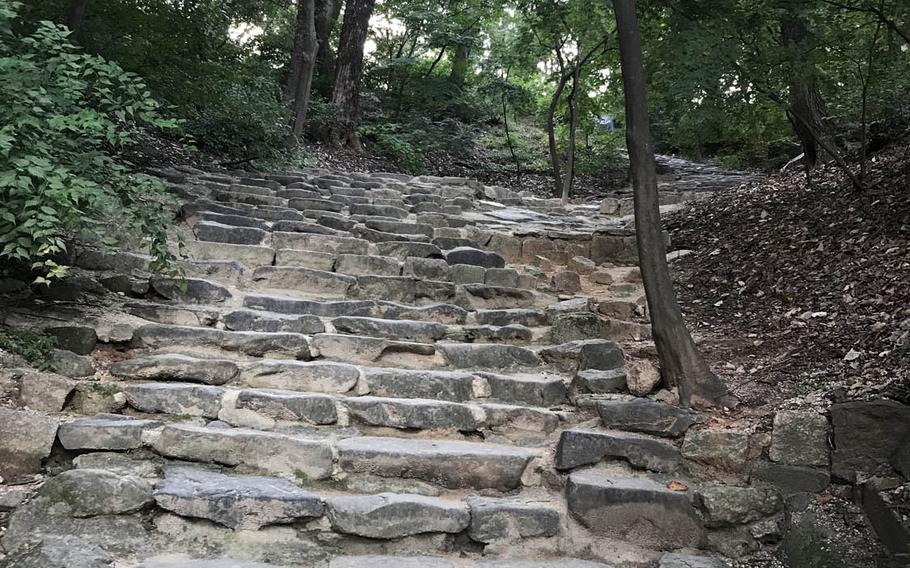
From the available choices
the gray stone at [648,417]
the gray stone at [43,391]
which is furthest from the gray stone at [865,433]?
the gray stone at [43,391]

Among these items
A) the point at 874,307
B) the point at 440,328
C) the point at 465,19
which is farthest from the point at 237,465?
the point at 465,19

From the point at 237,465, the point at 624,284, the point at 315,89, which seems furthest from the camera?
the point at 315,89

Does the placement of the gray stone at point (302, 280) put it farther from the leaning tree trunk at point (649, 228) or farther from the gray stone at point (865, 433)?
the gray stone at point (865, 433)

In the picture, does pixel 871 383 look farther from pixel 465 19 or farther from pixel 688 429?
pixel 465 19

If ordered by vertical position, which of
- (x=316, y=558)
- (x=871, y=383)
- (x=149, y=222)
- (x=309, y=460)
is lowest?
(x=316, y=558)

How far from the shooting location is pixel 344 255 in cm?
600

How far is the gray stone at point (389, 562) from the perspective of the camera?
9.62ft

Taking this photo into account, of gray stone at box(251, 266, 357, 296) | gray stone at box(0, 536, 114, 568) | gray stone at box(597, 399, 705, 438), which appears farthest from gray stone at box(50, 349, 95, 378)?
gray stone at box(597, 399, 705, 438)

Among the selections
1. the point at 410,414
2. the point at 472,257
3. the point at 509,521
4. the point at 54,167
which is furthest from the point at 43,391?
the point at 472,257

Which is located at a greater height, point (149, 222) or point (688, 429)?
point (149, 222)

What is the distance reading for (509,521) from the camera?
3250 mm

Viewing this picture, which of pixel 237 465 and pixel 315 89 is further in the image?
pixel 315 89

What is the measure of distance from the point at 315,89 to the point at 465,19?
4584 mm

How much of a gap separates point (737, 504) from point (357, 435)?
202cm
